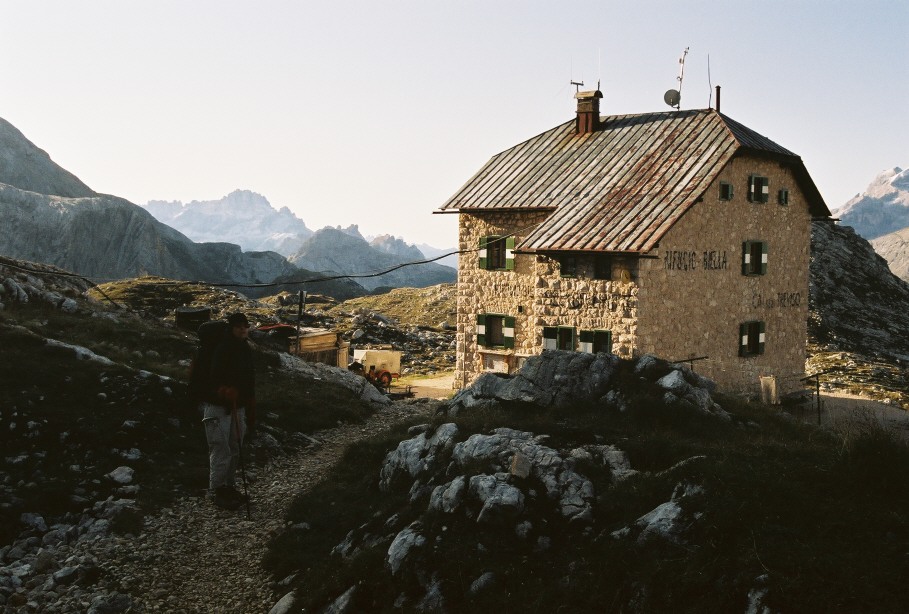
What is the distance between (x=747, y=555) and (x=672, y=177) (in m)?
17.8

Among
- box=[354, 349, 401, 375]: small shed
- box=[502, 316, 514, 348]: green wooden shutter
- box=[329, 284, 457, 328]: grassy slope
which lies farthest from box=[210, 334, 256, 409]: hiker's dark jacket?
box=[329, 284, 457, 328]: grassy slope

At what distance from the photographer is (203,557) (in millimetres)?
9578

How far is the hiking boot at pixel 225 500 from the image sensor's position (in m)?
11.1

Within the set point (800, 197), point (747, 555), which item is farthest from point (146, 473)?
point (800, 197)

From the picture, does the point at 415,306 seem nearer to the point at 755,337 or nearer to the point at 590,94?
the point at 590,94

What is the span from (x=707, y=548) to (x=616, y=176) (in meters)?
18.8

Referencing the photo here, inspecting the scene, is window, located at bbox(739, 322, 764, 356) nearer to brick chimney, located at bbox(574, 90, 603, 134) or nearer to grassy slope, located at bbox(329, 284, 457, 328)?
brick chimney, located at bbox(574, 90, 603, 134)

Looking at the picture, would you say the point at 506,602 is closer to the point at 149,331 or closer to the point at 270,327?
Result: the point at 149,331

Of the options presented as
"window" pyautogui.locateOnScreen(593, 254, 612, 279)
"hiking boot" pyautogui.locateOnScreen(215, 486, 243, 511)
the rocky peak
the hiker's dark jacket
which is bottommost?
"hiking boot" pyautogui.locateOnScreen(215, 486, 243, 511)

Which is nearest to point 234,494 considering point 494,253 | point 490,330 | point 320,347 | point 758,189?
point 490,330

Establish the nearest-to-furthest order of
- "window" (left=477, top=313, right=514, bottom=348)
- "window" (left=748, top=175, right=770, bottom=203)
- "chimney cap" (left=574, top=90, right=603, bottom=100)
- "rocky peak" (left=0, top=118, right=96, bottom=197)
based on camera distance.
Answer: "window" (left=748, top=175, right=770, bottom=203)
"window" (left=477, top=313, right=514, bottom=348)
"chimney cap" (left=574, top=90, right=603, bottom=100)
"rocky peak" (left=0, top=118, right=96, bottom=197)

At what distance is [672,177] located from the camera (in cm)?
2281

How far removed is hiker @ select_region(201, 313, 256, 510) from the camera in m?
10.8

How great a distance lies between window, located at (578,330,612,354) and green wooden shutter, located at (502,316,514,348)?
308cm
